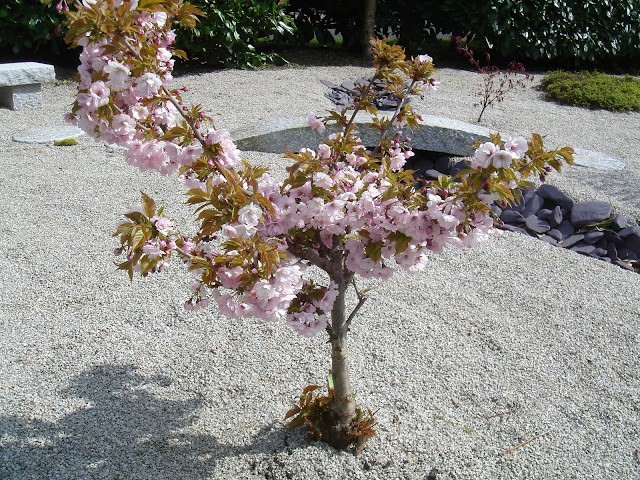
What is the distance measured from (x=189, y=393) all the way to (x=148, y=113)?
4.05 feet

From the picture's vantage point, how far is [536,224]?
4.43 m

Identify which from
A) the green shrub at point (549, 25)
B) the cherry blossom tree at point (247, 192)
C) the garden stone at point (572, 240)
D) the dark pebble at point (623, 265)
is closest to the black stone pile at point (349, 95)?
the garden stone at point (572, 240)

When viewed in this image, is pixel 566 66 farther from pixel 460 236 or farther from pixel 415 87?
pixel 460 236

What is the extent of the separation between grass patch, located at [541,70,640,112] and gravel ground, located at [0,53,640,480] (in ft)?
13.1

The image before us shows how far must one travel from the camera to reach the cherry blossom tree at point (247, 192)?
162cm

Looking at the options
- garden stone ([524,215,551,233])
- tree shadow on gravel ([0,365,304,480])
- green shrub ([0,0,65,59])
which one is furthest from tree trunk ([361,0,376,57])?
tree shadow on gravel ([0,365,304,480])

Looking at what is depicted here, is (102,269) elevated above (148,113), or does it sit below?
below

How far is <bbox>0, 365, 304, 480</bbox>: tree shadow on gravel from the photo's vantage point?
217 centimetres

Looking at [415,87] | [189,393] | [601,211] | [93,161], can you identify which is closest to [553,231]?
[601,211]

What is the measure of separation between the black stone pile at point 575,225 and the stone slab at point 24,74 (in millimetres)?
3543

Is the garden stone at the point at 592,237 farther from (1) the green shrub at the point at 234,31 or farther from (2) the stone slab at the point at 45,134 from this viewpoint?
(1) the green shrub at the point at 234,31

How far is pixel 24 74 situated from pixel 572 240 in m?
4.69

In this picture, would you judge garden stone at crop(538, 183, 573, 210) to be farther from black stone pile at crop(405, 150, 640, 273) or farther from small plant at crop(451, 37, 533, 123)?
small plant at crop(451, 37, 533, 123)

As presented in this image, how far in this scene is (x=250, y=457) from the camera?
2.26 meters
